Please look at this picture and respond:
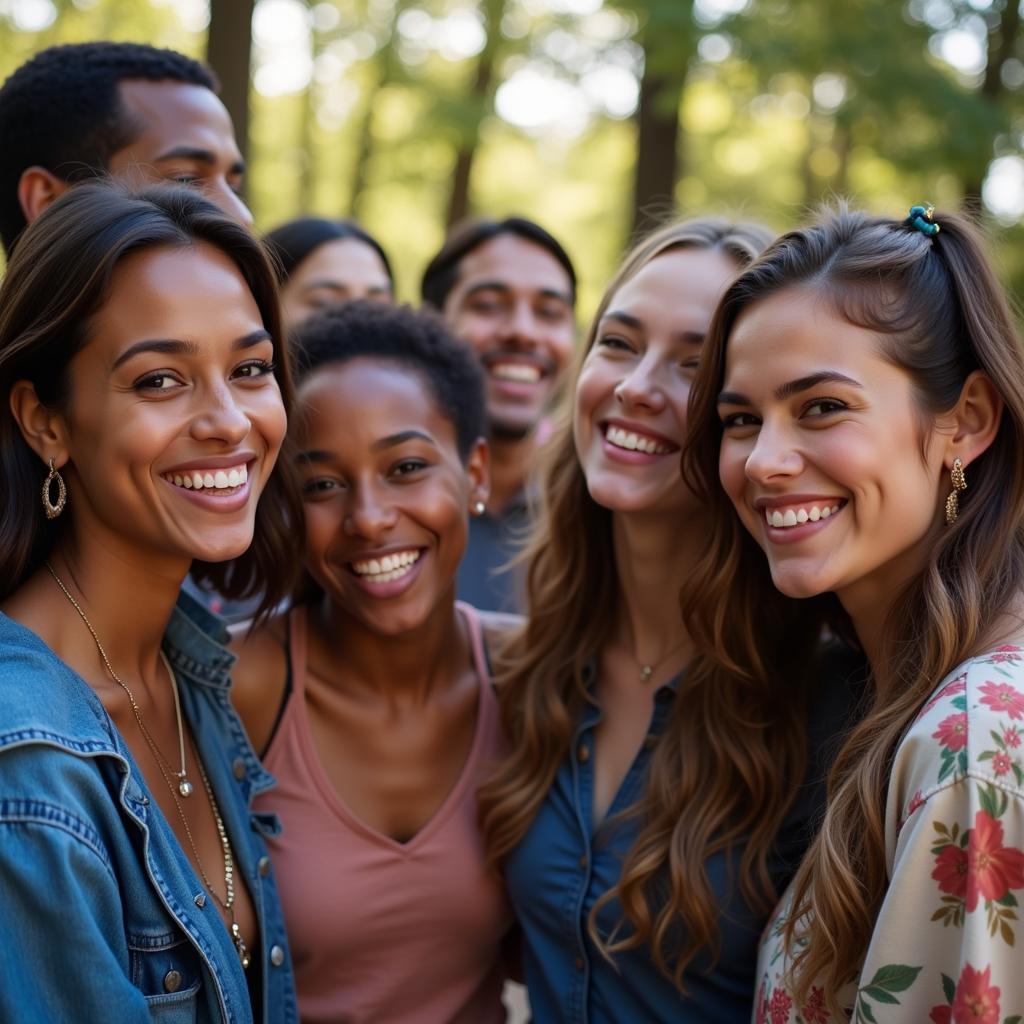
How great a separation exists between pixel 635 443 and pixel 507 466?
2535mm

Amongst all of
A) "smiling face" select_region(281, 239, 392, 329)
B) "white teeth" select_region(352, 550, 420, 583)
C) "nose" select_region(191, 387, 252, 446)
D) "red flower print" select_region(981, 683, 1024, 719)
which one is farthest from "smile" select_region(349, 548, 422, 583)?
"smiling face" select_region(281, 239, 392, 329)

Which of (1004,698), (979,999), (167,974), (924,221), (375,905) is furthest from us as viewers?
(375,905)

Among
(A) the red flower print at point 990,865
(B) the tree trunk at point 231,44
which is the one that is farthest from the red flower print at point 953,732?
(B) the tree trunk at point 231,44

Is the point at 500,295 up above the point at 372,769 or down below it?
above

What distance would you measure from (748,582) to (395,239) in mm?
22241

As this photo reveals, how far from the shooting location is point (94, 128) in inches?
156

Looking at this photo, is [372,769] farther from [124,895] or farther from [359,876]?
[124,895]

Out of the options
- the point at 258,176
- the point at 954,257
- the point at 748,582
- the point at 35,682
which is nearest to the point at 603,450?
the point at 748,582

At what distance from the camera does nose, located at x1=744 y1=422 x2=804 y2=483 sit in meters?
2.64

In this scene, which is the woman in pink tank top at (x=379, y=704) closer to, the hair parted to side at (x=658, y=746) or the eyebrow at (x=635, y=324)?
the hair parted to side at (x=658, y=746)

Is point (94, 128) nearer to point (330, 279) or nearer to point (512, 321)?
point (330, 279)

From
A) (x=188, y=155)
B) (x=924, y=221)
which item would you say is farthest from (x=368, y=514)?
(x=924, y=221)

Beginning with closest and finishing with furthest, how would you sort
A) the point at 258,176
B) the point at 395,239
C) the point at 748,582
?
the point at 748,582 < the point at 258,176 < the point at 395,239

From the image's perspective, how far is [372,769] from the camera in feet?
11.5
